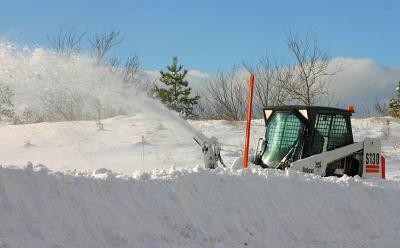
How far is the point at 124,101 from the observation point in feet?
35.6

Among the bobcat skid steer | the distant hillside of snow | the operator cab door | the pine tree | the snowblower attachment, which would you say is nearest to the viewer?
the snowblower attachment

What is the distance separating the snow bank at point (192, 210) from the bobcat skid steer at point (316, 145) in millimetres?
1380

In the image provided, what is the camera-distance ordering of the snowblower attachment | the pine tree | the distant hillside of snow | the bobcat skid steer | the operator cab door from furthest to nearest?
the pine tree, the distant hillside of snow, the operator cab door, the bobcat skid steer, the snowblower attachment

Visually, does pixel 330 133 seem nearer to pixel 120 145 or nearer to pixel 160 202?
pixel 160 202

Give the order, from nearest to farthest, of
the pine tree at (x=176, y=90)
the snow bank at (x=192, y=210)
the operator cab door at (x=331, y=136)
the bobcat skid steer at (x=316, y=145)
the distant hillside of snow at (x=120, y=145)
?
1. the snow bank at (x=192, y=210)
2. the bobcat skid steer at (x=316, y=145)
3. the operator cab door at (x=331, y=136)
4. the distant hillside of snow at (x=120, y=145)
5. the pine tree at (x=176, y=90)

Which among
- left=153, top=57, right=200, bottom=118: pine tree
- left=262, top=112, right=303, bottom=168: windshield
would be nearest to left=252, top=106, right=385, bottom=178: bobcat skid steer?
left=262, top=112, right=303, bottom=168: windshield

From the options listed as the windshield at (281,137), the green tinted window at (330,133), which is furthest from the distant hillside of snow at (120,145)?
the green tinted window at (330,133)

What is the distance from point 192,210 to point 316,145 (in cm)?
438

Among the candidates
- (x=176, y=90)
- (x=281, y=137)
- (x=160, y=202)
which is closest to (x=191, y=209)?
(x=160, y=202)

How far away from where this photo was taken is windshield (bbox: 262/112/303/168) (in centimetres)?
1033

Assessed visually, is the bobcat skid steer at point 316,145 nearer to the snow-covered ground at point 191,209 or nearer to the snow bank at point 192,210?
the snow-covered ground at point 191,209

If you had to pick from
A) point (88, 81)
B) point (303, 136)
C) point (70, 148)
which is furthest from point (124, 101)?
point (70, 148)

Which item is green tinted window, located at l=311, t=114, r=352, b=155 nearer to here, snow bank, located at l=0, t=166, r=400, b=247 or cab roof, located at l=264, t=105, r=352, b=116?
cab roof, located at l=264, t=105, r=352, b=116

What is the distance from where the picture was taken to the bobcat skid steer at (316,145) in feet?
33.2
